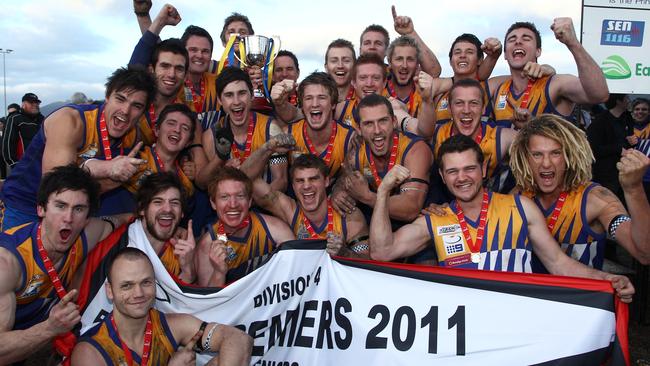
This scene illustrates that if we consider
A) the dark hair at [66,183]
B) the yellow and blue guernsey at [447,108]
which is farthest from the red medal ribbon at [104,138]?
the yellow and blue guernsey at [447,108]

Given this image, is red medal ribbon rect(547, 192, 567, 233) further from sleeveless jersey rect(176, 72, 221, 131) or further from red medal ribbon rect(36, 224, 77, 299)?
red medal ribbon rect(36, 224, 77, 299)

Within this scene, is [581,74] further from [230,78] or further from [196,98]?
[196,98]

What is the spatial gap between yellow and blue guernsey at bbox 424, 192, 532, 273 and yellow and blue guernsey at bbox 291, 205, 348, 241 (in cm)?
99

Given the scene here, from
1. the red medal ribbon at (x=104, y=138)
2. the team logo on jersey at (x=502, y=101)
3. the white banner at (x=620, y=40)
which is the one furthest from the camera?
the white banner at (x=620, y=40)

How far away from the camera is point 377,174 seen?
562 centimetres

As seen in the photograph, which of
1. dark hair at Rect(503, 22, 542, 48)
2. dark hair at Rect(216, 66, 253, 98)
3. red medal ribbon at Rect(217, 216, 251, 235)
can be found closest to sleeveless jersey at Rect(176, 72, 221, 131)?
dark hair at Rect(216, 66, 253, 98)

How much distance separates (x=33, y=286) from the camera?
4270mm

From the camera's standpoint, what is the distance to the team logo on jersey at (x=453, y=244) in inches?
176

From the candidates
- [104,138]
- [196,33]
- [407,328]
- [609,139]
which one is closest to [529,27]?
[196,33]

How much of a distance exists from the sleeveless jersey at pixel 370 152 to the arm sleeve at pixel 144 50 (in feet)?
8.00

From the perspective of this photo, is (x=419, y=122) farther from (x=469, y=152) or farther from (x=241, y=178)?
(x=241, y=178)

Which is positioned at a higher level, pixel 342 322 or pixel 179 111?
pixel 179 111

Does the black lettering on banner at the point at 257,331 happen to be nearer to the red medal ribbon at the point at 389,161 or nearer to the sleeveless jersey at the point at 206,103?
the red medal ribbon at the point at 389,161

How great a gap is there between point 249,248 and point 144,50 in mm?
2572
